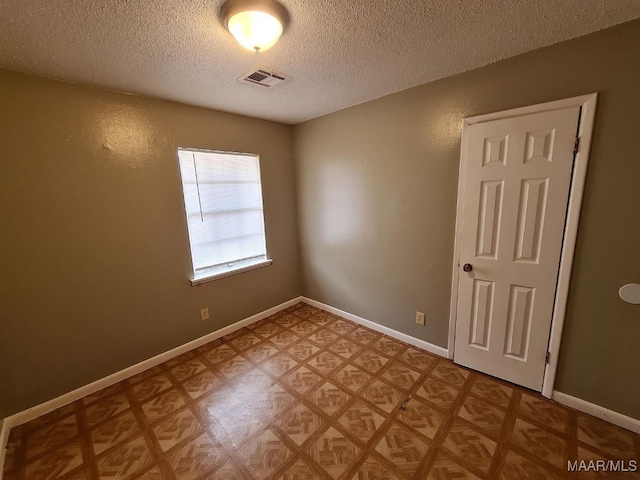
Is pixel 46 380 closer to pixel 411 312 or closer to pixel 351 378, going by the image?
pixel 351 378

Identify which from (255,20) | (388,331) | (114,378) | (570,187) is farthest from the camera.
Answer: (388,331)

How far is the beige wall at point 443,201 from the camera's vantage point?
1517 millimetres

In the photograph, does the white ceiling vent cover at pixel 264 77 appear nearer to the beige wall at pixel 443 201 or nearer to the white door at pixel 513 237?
the beige wall at pixel 443 201

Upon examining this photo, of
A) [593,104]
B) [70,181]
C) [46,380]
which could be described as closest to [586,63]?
[593,104]

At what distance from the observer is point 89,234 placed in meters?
2.02

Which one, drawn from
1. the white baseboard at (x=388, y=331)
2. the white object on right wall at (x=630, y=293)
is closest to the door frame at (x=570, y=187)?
the white object on right wall at (x=630, y=293)

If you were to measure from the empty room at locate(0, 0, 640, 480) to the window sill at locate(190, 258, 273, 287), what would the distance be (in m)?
0.05

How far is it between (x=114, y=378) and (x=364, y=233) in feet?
8.71

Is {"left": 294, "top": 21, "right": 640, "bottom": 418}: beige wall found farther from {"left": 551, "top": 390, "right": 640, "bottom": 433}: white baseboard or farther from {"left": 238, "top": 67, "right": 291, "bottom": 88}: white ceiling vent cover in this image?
{"left": 238, "top": 67, "right": 291, "bottom": 88}: white ceiling vent cover

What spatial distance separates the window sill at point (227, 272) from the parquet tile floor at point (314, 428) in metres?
0.80

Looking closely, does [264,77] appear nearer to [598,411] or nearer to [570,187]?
[570,187]

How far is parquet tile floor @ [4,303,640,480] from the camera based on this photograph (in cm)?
146

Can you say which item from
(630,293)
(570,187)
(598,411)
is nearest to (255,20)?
(570,187)

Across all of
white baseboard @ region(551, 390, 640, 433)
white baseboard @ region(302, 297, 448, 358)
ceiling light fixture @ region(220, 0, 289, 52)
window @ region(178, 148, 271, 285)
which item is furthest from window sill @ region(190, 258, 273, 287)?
white baseboard @ region(551, 390, 640, 433)
